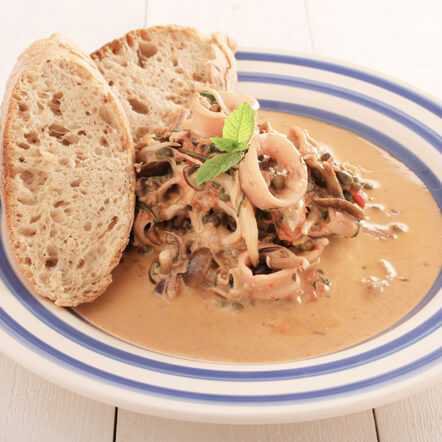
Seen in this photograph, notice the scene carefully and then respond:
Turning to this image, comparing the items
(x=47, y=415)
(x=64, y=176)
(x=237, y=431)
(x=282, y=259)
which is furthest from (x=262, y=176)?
(x=47, y=415)

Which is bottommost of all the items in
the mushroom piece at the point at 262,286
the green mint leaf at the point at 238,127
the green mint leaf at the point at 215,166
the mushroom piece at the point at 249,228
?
the mushroom piece at the point at 262,286

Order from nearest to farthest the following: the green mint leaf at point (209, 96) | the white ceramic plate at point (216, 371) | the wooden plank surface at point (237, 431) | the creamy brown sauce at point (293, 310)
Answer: the white ceramic plate at point (216, 371) < the wooden plank surface at point (237, 431) < the creamy brown sauce at point (293, 310) < the green mint leaf at point (209, 96)

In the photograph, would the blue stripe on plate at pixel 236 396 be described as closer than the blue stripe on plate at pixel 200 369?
Yes

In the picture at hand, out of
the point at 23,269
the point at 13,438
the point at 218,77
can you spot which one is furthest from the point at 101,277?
the point at 218,77

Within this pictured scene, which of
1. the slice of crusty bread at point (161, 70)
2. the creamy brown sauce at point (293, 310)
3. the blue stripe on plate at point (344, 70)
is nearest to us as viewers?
the creamy brown sauce at point (293, 310)

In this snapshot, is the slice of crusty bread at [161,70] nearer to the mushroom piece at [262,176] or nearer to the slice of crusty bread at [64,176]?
the slice of crusty bread at [64,176]

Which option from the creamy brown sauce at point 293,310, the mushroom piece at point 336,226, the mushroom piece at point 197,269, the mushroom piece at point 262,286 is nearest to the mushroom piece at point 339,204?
the mushroom piece at point 336,226

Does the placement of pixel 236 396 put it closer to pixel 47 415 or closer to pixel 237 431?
pixel 237 431

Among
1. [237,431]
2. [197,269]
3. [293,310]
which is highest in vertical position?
[197,269]
